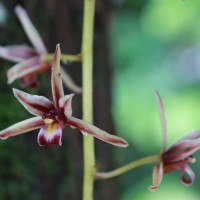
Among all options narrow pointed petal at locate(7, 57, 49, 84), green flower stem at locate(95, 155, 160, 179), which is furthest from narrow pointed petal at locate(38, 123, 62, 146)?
narrow pointed petal at locate(7, 57, 49, 84)

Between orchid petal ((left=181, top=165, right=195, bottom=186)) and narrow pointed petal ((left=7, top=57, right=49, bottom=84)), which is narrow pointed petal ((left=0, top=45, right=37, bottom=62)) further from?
orchid petal ((left=181, top=165, right=195, bottom=186))

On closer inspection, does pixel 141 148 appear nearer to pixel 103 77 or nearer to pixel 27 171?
pixel 103 77

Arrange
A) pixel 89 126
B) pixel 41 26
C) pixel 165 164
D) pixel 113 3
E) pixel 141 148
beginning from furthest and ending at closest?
pixel 141 148 → pixel 113 3 → pixel 41 26 → pixel 165 164 → pixel 89 126

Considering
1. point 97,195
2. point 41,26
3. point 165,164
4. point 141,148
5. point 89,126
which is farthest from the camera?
point 141,148

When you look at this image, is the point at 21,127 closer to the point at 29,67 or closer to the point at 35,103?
the point at 35,103

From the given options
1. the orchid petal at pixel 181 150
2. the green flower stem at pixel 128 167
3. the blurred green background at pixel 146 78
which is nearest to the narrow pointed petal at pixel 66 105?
the green flower stem at pixel 128 167

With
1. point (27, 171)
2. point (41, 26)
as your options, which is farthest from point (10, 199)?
point (41, 26)

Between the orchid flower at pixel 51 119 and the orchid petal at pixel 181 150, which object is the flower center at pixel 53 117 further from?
the orchid petal at pixel 181 150

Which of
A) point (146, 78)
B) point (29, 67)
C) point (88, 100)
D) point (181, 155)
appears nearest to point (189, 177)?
point (181, 155)
